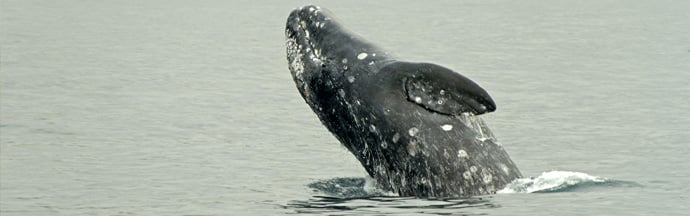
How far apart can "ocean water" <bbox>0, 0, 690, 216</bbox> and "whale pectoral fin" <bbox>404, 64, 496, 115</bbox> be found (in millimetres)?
892

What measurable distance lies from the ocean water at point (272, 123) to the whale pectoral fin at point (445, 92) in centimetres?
89

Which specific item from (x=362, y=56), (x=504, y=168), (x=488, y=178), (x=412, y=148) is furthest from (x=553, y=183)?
(x=362, y=56)

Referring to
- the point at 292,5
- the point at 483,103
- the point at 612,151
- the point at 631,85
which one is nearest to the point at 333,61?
the point at 483,103

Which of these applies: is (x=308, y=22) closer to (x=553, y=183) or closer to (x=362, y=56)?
(x=362, y=56)

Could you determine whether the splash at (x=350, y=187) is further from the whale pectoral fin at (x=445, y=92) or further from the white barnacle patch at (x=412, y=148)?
the whale pectoral fin at (x=445, y=92)

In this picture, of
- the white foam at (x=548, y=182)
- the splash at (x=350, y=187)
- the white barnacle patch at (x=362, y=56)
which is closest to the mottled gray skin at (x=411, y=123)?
the white barnacle patch at (x=362, y=56)

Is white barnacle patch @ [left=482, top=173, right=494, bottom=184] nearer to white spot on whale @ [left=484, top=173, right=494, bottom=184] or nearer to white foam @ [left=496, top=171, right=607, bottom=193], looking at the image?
white spot on whale @ [left=484, top=173, right=494, bottom=184]

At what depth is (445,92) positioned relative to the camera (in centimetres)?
1605

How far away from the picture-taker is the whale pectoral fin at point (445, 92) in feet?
51.7

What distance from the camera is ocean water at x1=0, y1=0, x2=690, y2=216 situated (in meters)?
17.5

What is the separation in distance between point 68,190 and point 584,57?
2599 centimetres

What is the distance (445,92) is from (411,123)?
0.65 meters

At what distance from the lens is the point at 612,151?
22641 mm

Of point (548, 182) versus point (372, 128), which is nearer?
point (372, 128)
